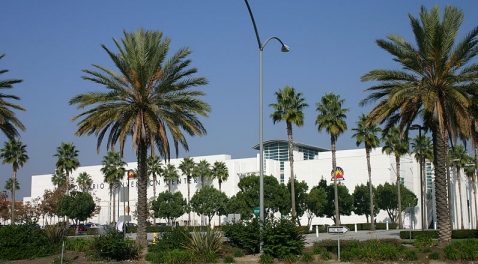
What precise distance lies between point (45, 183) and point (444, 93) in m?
112

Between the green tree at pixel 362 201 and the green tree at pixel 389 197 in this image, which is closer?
the green tree at pixel 389 197

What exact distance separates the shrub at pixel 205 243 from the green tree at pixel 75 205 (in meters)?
57.9

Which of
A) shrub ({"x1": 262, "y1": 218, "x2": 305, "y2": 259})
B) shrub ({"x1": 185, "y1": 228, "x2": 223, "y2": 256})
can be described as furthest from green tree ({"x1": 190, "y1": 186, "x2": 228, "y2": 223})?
shrub ({"x1": 262, "y1": 218, "x2": 305, "y2": 259})

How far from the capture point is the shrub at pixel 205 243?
23.3 m

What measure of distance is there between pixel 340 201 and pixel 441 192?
165ft

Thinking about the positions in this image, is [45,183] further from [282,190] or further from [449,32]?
[449,32]

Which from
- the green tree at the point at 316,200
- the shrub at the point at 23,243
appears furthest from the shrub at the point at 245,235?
the green tree at the point at 316,200

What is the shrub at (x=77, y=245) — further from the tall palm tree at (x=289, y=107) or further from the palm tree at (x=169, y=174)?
the palm tree at (x=169, y=174)

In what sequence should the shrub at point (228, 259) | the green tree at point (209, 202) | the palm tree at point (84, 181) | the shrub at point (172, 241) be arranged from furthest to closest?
the palm tree at point (84, 181) → the green tree at point (209, 202) → the shrub at point (172, 241) → the shrub at point (228, 259)

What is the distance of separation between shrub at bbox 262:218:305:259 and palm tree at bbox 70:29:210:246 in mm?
7990

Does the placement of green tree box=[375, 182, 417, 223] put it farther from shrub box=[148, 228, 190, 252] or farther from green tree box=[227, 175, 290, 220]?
shrub box=[148, 228, 190, 252]

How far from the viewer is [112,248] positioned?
920 inches

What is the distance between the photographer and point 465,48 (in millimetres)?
25094

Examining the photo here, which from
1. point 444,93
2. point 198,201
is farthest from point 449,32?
point 198,201
